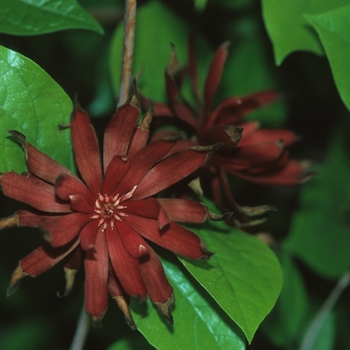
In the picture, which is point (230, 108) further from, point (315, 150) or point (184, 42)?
point (315, 150)

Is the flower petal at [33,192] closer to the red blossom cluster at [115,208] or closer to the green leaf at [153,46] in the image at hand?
the red blossom cluster at [115,208]

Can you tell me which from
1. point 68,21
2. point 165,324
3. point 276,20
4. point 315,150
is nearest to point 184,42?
point 276,20

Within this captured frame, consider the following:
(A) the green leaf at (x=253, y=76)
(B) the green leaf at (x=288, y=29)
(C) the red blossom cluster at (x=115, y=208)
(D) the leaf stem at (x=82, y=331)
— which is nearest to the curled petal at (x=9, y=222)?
(C) the red blossom cluster at (x=115, y=208)

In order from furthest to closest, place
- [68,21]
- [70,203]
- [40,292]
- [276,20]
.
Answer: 1. [40,292]
2. [276,20]
3. [68,21]
4. [70,203]

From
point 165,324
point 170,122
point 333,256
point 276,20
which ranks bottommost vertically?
point 333,256

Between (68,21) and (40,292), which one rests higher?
(68,21)

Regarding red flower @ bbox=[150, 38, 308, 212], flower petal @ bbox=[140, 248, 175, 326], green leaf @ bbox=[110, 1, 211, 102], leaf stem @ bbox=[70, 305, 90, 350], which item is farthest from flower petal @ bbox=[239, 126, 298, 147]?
leaf stem @ bbox=[70, 305, 90, 350]

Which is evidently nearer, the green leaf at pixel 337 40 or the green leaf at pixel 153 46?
the green leaf at pixel 337 40

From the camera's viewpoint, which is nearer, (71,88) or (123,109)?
(123,109)
